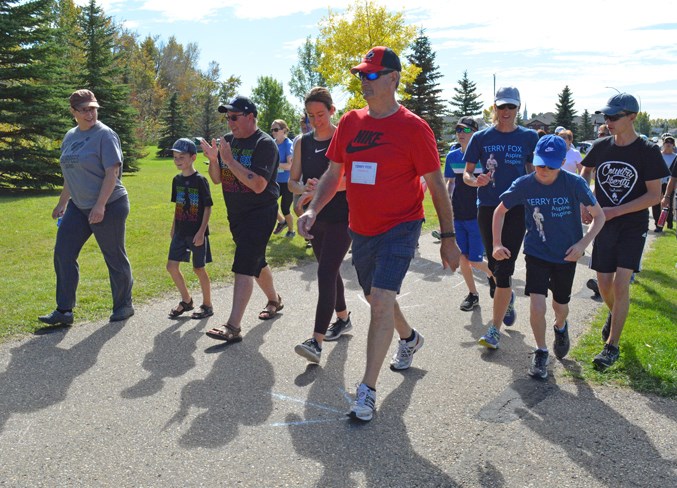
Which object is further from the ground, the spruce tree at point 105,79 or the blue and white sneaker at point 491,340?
the spruce tree at point 105,79

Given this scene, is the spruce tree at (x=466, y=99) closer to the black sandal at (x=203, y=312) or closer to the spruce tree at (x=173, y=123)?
the spruce tree at (x=173, y=123)

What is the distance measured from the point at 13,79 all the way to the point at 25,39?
4.25ft

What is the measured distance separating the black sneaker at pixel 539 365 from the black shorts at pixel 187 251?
3254mm

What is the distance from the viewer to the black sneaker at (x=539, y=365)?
15.0ft

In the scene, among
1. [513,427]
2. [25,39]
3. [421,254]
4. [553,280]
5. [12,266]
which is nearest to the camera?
[513,427]

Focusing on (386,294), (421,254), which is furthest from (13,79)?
(386,294)

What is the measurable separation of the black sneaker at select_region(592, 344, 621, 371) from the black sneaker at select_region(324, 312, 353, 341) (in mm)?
2120

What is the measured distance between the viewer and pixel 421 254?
1006 centimetres

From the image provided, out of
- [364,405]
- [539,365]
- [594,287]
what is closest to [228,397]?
[364,405]

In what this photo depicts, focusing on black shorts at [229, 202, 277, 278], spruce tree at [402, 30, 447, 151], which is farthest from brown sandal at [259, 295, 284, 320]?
spruce tree at [402, 30, 447, 151]

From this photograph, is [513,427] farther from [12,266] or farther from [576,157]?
[576,157]

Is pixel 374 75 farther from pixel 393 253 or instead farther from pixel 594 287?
pixel 594 287

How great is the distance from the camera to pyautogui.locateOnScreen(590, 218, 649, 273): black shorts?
5.02m

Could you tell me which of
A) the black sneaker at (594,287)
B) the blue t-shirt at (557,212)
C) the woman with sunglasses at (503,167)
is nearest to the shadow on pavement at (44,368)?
the woman with sunglasses at (503,167)
